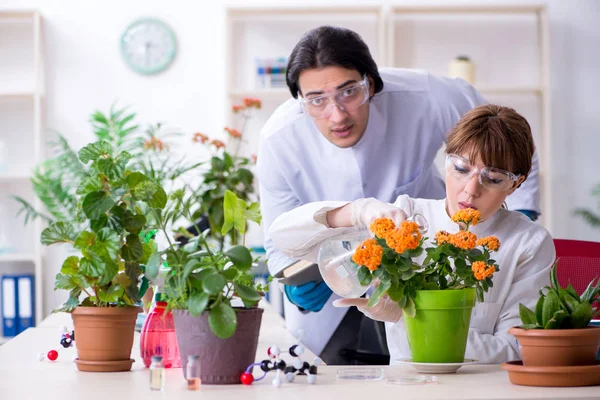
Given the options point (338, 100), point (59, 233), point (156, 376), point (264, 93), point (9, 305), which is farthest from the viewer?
point (264, 93)

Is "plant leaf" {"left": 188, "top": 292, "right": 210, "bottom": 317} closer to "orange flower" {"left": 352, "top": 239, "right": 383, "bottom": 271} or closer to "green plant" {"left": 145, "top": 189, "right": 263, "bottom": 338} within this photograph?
"green plant" {"left": 145, "top": 189, "right": 263, "bottom": 338}

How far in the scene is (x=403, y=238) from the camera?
1.12 metres

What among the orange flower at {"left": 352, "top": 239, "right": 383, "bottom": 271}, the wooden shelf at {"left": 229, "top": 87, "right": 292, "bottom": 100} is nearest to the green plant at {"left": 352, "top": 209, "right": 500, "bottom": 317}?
the orange flower at {"left": 352, "top": 239, "right": 383, "bottom": 271}

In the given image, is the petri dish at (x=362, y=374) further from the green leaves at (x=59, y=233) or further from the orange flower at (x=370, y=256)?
the green leaves at (x=59, y=233)

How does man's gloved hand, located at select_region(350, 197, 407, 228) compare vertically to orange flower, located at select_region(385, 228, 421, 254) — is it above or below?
above

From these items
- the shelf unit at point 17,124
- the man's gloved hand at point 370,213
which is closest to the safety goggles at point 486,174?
the man's gloved hand at point 370,213

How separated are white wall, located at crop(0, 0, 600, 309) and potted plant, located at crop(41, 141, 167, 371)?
137 inches

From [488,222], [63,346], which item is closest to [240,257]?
[63,346]

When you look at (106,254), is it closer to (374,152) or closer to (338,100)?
(338,100)

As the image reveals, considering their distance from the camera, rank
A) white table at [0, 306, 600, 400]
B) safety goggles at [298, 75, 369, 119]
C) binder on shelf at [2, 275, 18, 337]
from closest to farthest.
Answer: white table at [0, 306, 600, 400]
safety goggles at [298, 75, 369, 119]
binder on shelf at [2, 275, 18, 337]

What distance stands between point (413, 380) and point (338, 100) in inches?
37.7

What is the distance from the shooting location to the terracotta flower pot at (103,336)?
1228 millimetres

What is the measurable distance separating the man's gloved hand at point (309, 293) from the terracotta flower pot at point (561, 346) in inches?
35.7

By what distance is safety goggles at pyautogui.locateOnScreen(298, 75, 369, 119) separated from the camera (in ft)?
6.39
